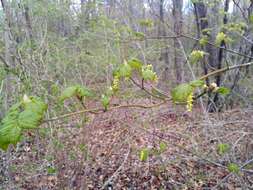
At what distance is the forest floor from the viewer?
3389 mm

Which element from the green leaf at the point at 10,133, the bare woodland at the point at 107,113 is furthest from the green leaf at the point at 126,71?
the green leaf at the point at 10,133

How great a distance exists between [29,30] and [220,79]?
4054 mm

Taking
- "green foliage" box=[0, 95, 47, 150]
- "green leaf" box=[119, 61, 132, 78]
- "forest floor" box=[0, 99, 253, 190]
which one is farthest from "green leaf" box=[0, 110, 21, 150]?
"forest floor" box=[0, 99, 253, 190]

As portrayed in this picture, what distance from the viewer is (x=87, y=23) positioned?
6.97 meters

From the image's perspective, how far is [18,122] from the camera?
115 cm

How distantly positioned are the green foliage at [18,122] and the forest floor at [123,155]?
196cm

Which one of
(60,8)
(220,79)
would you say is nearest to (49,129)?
(60,8)

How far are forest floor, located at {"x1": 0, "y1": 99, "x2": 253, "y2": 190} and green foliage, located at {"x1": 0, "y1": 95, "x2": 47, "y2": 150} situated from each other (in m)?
1.96

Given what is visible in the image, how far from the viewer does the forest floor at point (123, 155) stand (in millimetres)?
3389

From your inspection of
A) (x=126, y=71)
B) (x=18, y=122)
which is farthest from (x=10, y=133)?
(x=126, y=71)

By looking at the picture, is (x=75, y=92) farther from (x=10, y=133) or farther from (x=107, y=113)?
(x=107, y=113)

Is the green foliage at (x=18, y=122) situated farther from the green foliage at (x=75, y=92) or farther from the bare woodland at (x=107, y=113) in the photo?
the green foliage at (x=75, y=92)

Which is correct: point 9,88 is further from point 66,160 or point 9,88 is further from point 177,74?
point 177,74

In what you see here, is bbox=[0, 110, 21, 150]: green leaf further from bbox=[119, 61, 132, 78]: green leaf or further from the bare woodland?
bbox=[119, 61, 132, 78]: green leaf
